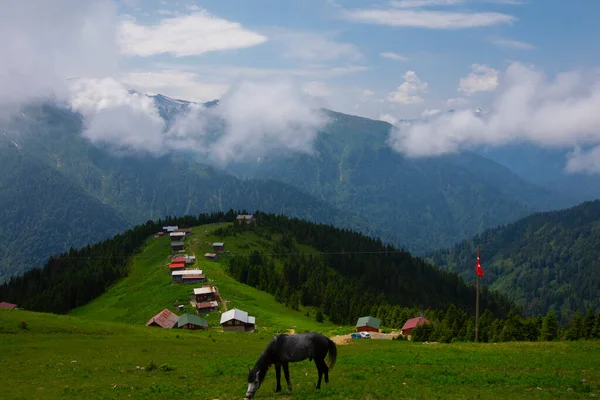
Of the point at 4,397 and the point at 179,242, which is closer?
the point at 4,397

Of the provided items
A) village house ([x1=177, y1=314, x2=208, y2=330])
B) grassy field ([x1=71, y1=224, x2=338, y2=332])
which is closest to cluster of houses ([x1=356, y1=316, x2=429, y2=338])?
grassy field ([x1=71, y1=224, x2=338, y2=332])

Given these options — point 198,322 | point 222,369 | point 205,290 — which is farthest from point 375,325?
point 222,369

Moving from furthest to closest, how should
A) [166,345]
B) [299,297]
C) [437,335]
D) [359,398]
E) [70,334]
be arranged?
[299,297], [437,335], [70,334], [166,345], [359,398]

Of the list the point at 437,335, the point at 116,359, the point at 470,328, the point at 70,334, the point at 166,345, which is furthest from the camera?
the point at 470,328

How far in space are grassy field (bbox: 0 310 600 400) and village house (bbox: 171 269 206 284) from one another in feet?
285

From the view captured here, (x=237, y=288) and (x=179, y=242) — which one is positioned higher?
(x=179, y=242)

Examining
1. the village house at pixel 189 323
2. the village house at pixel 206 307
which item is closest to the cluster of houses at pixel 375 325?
the village house at pixel 189 323

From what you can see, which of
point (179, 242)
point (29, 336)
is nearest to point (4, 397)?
point (29, 336)

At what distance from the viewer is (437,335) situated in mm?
82250

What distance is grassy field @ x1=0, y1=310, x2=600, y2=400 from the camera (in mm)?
27250

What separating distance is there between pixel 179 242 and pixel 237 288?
58799 mm

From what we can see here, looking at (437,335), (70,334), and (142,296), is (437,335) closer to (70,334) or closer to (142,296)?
(70,334)

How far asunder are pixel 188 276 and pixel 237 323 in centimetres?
4019

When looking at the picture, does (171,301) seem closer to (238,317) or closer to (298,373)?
(238,317)
